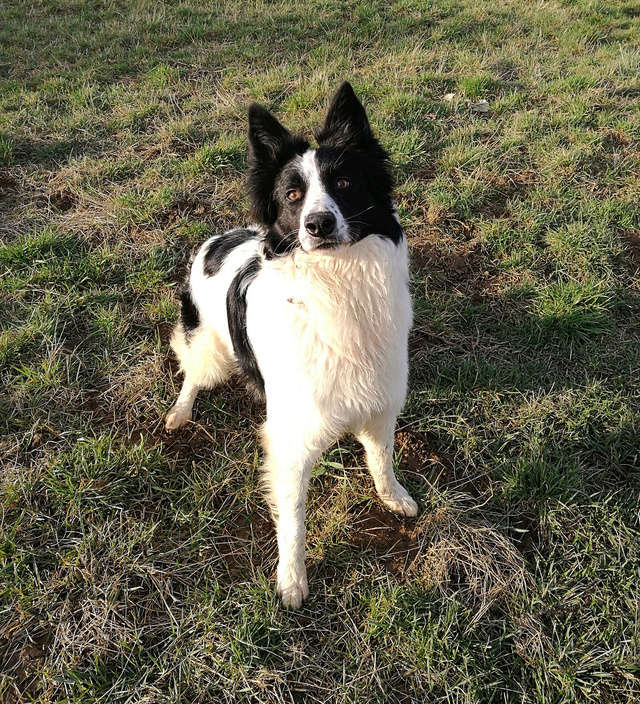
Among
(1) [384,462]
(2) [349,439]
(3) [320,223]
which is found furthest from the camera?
(2) [349,439]

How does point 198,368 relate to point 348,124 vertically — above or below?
below

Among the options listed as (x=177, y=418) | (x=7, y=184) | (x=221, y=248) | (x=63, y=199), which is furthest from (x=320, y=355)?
(x=7, y=184)

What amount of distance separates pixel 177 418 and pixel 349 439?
1023 mm

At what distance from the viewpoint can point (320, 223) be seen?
1851mm

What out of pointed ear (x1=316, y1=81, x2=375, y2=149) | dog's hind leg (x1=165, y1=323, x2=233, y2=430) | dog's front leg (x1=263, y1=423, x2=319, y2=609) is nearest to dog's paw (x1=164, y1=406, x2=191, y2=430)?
dog's hind leg (x1=165, y1=323, x2=233, y2=430)

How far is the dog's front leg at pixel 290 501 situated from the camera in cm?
212

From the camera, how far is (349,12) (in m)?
7.11

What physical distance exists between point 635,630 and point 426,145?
4.09m

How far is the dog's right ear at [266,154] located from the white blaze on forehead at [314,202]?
0.31ft

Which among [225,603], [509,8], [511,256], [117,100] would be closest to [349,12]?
[509,8]

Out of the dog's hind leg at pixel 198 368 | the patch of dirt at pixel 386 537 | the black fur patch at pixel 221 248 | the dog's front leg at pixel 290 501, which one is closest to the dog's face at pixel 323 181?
the black fur patch at pixel 221 248

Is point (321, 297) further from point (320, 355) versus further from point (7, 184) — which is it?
point (7, 184)

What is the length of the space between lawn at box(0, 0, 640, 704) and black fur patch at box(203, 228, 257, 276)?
743 millimetres

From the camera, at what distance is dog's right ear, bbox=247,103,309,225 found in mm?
2049
